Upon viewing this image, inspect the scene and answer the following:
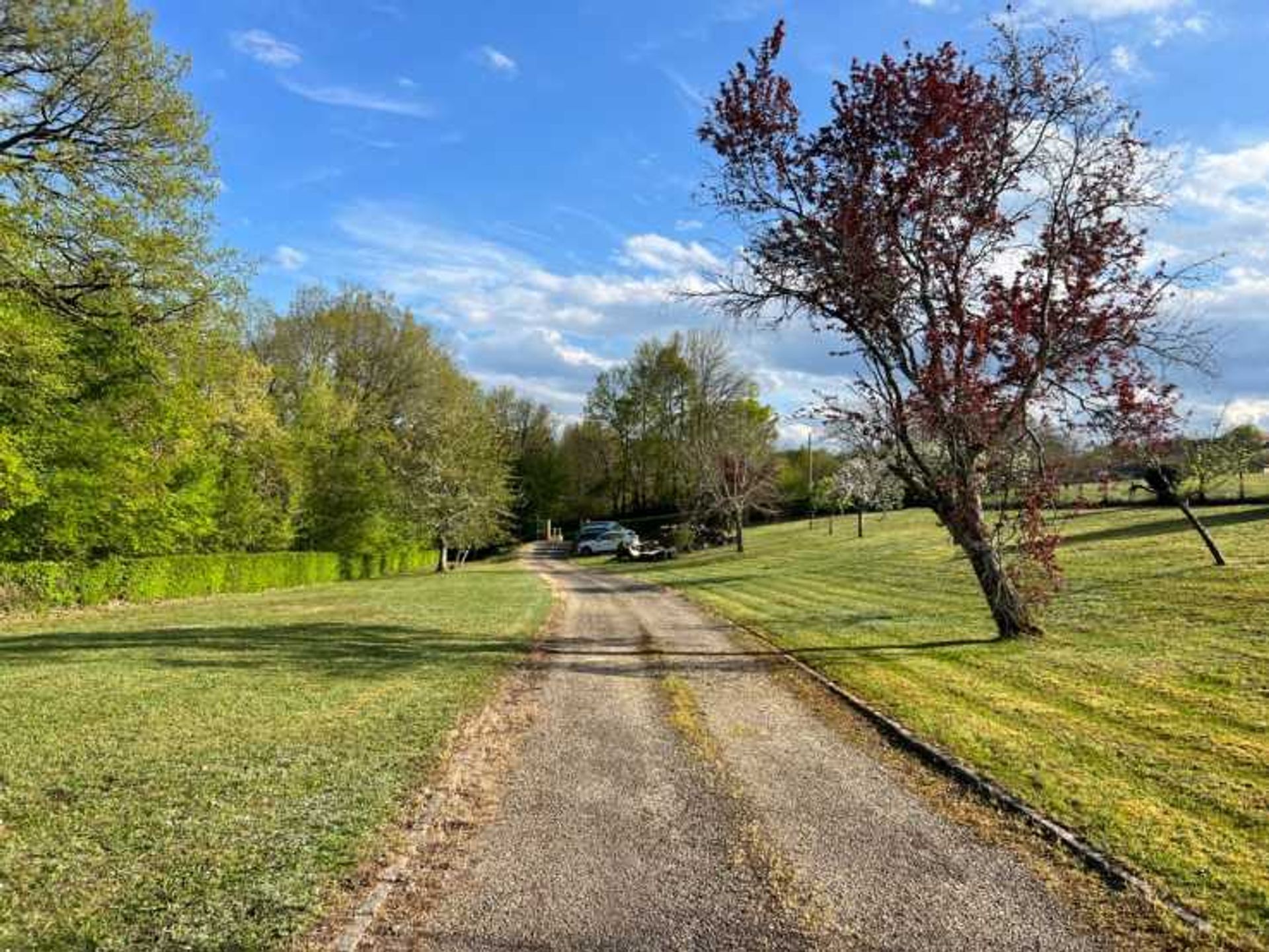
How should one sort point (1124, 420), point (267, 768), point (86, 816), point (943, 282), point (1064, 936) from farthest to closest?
1. point (943, 282)
2. point (1124, 420)
3. point (267, 768)
4. point (86, 816)
5. point (1064, 936)

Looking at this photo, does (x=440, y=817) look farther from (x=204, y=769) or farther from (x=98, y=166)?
(x=98, y=166)

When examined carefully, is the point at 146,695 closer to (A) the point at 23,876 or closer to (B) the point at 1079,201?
(A) the point at 23,876

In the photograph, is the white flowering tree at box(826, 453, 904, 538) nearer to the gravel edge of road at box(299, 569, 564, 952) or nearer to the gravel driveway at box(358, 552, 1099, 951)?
the gravel edge of road at box(299, 569, 564, 952)

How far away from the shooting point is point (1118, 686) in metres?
8.35

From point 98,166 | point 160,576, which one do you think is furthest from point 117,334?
point 160,576

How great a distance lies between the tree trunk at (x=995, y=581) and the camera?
38.5 ft

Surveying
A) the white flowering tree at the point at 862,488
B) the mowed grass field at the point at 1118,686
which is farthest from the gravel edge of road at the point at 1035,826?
the white flowering tree at the point at 862,488

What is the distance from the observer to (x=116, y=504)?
2114 centimetres

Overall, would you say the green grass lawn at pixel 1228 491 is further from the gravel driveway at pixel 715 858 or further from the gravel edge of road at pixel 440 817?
the gravel edge of road at pixel 440 817

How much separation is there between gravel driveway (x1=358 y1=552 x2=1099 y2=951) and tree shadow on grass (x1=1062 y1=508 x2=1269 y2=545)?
19138 mm

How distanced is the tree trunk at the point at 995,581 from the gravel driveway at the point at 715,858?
17.2ft

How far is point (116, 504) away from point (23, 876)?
20366 mm

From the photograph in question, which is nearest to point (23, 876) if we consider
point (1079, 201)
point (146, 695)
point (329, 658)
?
point (146, 695)

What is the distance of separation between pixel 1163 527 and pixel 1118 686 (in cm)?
1969
